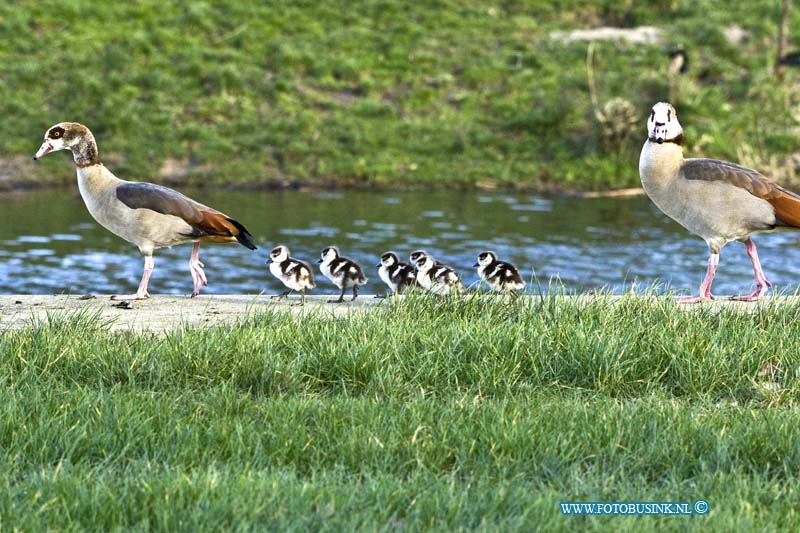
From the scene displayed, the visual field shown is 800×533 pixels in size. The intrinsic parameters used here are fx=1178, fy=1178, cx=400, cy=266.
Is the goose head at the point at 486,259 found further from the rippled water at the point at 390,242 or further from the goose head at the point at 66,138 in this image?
the rippled water at the point at 390,242

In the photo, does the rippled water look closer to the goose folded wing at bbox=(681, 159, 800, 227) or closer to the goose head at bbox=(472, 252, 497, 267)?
the goose head at bbox=(472, 252, 497, 267)

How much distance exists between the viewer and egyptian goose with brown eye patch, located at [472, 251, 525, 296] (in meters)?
9.50

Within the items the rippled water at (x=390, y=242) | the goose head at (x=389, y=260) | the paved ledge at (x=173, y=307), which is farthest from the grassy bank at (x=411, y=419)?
the rippled water at (x=390, y=242)

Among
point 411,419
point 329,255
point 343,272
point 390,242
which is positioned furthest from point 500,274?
point 390,242

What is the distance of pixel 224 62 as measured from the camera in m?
27.4

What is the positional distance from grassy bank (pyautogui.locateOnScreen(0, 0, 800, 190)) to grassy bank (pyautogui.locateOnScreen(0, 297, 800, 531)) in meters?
15.4

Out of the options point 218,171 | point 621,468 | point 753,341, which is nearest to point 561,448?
point 621,468

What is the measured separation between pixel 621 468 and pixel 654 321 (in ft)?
8.95

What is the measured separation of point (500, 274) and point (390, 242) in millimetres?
7944

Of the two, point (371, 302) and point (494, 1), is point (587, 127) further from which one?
point (371, 302)

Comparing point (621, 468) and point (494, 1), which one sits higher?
point (494, 1)

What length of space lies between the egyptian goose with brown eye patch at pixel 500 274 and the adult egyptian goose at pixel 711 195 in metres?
1.29

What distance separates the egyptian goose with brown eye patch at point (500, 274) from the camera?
31.2 feet

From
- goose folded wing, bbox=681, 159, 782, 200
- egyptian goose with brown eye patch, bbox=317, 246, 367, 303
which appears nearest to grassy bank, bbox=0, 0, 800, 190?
egyptian goose with brown eye patch, bbox=317, 246, 367, 303
